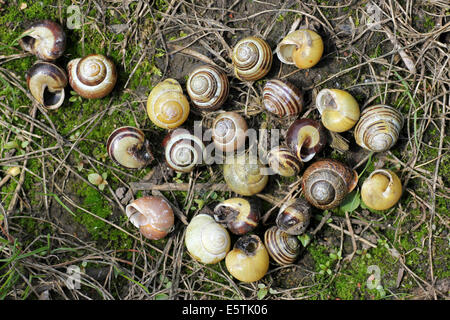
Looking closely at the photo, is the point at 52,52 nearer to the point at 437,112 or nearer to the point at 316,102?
the point at 316,102

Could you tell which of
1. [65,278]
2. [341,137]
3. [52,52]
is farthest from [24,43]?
[341,137]

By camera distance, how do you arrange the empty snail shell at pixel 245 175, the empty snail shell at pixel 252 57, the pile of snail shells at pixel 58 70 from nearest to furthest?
the empty snail shell at pixel 252 57, the empty snail shell at pixel 245 175, the pile of snail shells at pixel 58 70

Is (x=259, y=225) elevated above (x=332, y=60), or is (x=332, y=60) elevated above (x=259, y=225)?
(x=332, y=60)

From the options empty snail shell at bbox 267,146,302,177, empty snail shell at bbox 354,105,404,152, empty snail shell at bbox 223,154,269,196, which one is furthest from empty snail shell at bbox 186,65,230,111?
empty snail shell at bbox 354,105,404,152

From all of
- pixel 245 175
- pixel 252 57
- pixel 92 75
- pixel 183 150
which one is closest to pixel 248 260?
pixel 245 175

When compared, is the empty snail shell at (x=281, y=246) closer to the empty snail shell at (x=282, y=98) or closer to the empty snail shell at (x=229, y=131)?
the empty snail shell at (x=229, y=131)

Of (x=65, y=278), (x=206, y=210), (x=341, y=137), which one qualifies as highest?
(x=341, y=137)

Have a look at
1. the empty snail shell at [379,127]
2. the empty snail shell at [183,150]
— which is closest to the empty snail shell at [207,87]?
the empty snail shell at [183,150]
